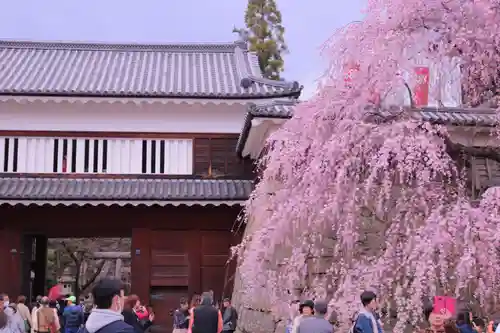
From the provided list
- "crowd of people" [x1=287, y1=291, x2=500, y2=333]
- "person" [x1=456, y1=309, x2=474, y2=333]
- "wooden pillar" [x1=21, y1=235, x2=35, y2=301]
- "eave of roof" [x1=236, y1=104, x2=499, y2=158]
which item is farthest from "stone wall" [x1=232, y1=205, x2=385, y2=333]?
"wooden pillar" [x1=21, y1=235, x2=35, y2=301]

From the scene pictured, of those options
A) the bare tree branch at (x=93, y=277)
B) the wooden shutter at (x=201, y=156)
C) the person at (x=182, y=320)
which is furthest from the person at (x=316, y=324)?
the bare tree branch at (x=93, y=277)

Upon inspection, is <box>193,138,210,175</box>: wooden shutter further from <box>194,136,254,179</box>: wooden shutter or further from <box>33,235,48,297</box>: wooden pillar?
<box>33,235,48,297</box>: wooden pillar

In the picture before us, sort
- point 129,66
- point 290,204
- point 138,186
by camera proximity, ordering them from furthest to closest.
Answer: point 129,66 < point 138,186 < point 290,204

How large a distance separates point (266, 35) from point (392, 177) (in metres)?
28.3

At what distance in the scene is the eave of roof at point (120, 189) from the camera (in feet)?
42.3

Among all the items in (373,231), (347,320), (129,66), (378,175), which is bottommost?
(347,320)

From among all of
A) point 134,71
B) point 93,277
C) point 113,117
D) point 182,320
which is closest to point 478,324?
point 182,320

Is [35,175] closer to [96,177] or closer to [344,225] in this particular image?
[96,177]

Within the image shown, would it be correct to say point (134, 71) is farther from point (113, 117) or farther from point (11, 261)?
point (11, 261)

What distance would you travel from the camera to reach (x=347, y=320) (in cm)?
703

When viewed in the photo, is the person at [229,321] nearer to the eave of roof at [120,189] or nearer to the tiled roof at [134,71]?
the eave of roof at [120,189]

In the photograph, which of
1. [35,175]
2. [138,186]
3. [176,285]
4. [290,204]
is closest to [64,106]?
[35,175]

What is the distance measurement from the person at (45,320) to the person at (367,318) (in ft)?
22.3

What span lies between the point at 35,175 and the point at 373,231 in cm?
898
